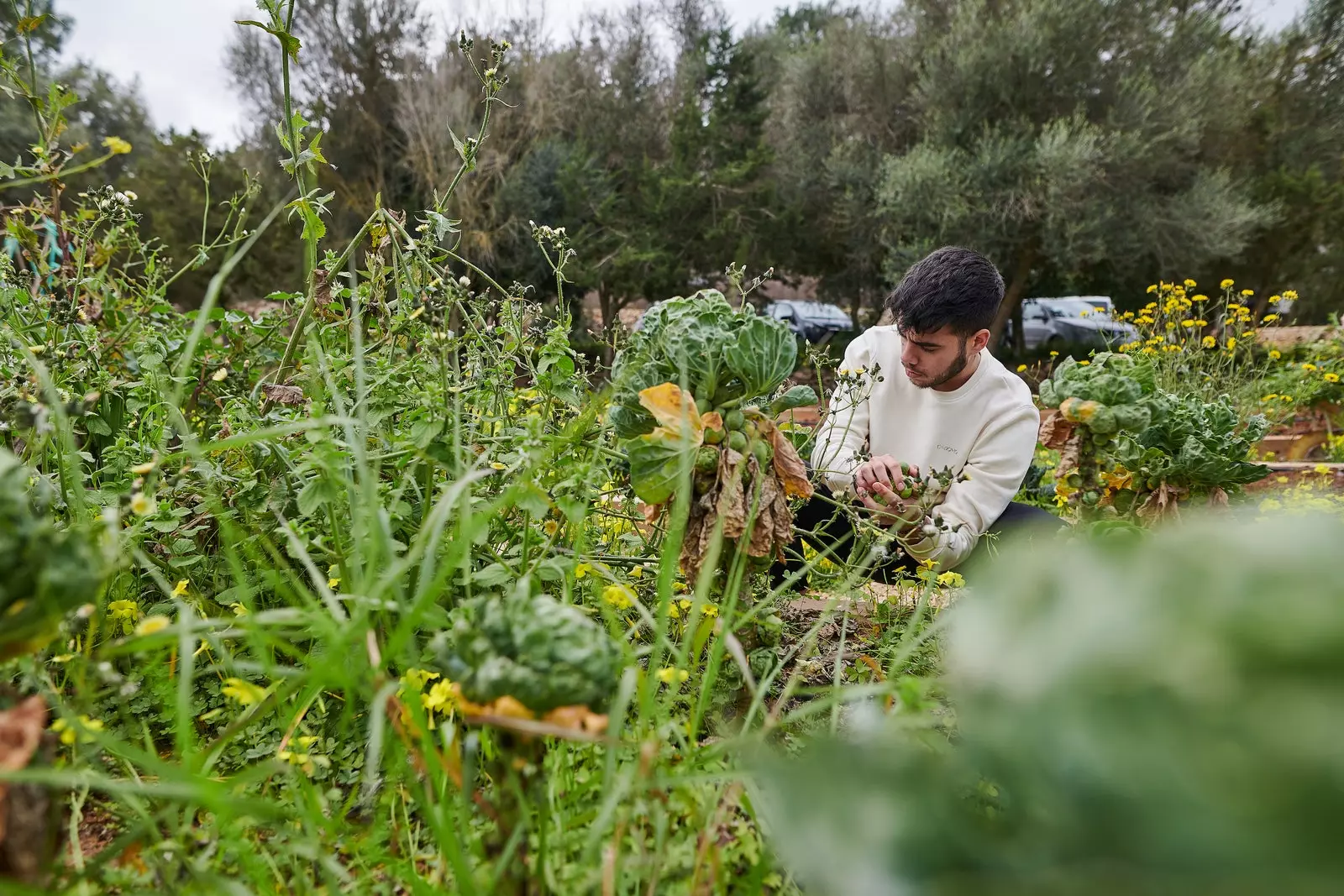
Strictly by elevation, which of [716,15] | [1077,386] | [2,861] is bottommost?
[2,861]

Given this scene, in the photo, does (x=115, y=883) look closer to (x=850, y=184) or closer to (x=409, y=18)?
(x=850, y=184)

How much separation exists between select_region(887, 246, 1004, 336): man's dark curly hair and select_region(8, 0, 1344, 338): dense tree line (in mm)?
7899

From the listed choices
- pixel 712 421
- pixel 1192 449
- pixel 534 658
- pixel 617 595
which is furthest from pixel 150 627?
pixel 1192 449

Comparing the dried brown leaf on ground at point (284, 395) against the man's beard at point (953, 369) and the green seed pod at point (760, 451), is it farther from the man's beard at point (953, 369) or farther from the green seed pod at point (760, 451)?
the man's beard at point (953, 369)

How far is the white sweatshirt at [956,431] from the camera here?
2189 millimetres

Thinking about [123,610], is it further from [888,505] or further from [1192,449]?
[1192,449]

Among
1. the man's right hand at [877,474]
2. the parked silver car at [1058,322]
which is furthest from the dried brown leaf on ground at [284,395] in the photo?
the parked silver car at [1058,322]

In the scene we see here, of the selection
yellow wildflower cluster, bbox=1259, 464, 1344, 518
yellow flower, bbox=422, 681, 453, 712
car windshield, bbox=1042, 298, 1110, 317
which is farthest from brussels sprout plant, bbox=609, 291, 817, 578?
car windshield, bbox=1042, 298, 1110, 317

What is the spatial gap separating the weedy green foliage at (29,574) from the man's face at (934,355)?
2.02 m

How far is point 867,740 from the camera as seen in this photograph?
21.5 inches

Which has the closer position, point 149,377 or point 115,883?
point 115,883

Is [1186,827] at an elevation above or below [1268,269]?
below

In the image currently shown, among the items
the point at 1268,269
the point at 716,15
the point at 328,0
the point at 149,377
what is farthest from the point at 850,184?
the point at 149,377

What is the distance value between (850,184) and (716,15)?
16.4ft
